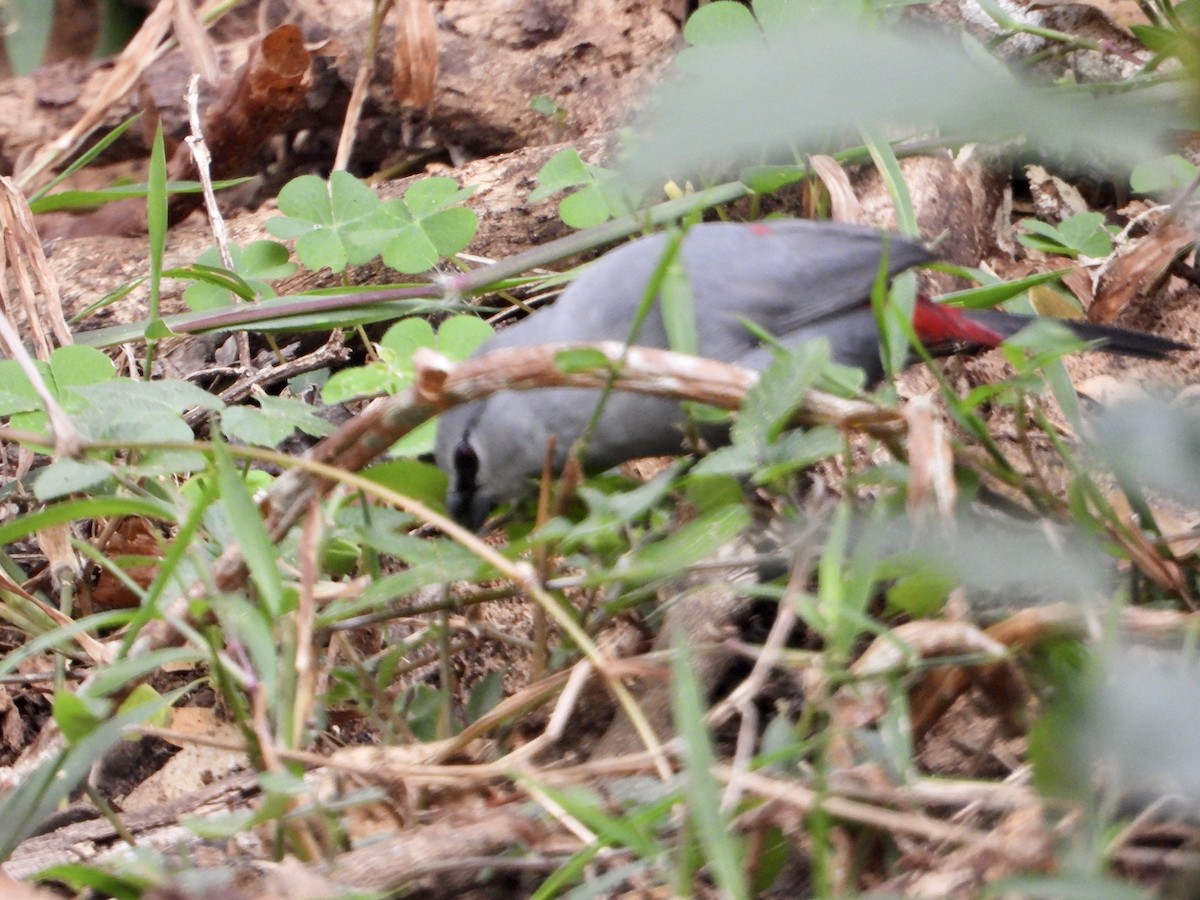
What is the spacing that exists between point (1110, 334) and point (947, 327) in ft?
1.19

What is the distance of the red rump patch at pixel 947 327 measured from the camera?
2.78 m

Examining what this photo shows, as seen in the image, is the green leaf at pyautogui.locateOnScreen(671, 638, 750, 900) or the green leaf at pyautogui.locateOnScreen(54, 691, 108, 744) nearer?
the green leaf at pyautogui.locateOnScreen(671, 638, 750, 900)

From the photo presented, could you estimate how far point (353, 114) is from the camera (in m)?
3.96

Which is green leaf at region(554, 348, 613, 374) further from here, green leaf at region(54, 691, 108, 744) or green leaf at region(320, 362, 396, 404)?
green leaf at region(320, 362, 396, 404)

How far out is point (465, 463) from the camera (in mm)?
2574

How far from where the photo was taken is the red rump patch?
2.78 meters

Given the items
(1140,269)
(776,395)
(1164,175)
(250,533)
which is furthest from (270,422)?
(1164,175)

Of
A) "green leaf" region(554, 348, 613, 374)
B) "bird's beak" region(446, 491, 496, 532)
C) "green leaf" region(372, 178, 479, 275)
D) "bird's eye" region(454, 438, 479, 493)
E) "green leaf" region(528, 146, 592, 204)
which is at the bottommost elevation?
"bird's beak" region(446, 491, 496, 532)

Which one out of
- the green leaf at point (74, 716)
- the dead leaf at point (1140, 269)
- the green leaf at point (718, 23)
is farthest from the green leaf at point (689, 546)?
the green leaf at point (718, 23)

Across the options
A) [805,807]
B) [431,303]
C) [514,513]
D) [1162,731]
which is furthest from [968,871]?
[431,303]

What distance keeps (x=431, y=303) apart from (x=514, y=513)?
2.78 ft

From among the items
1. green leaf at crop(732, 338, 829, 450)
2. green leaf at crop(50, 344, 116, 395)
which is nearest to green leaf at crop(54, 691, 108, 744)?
green leaf at crop(732, 338, 829, 450)

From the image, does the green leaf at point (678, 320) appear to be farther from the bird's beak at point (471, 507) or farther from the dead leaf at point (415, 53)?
the dead leaf at point (415, 53)

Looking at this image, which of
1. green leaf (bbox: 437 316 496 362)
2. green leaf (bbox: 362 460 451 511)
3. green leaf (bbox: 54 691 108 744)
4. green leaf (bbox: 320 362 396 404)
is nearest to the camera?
green leaf (bbox: 54 691 108 744)
